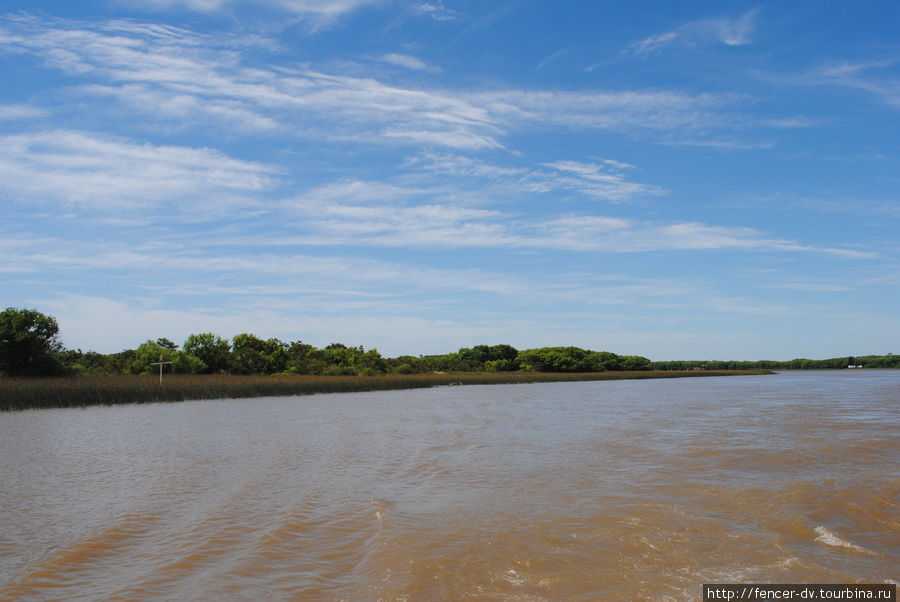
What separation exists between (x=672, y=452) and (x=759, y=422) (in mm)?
8566

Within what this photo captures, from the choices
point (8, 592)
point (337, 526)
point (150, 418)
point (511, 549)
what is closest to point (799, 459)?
point (511, 549)

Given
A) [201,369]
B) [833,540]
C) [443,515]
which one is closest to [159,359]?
[201,369]

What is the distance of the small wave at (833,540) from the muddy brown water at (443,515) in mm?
28

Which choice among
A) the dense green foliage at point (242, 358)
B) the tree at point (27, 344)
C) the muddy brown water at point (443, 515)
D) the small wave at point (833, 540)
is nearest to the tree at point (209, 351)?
the dense green foliage at point (242, 358)

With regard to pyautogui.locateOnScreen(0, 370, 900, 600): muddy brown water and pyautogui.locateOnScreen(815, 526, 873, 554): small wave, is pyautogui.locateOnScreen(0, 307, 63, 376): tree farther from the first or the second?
pyautogui.locateOnScreen(815, 526, 873, 554): small wave

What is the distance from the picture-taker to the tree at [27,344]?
3706 centimetres

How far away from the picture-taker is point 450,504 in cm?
843

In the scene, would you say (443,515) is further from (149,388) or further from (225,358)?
(225,358)

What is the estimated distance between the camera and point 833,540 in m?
6.47

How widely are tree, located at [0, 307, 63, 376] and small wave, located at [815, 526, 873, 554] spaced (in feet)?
140

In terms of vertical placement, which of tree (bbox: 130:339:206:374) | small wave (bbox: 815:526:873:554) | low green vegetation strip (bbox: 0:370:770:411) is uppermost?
tree (bbox: 130:339:206:374)

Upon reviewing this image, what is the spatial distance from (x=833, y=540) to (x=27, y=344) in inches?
1715

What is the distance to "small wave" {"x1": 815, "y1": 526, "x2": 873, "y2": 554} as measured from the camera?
6179 millimetres

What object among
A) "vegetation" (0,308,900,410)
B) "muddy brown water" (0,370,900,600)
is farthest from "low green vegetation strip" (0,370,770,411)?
"muddy brown water" (0,370,900,600)
